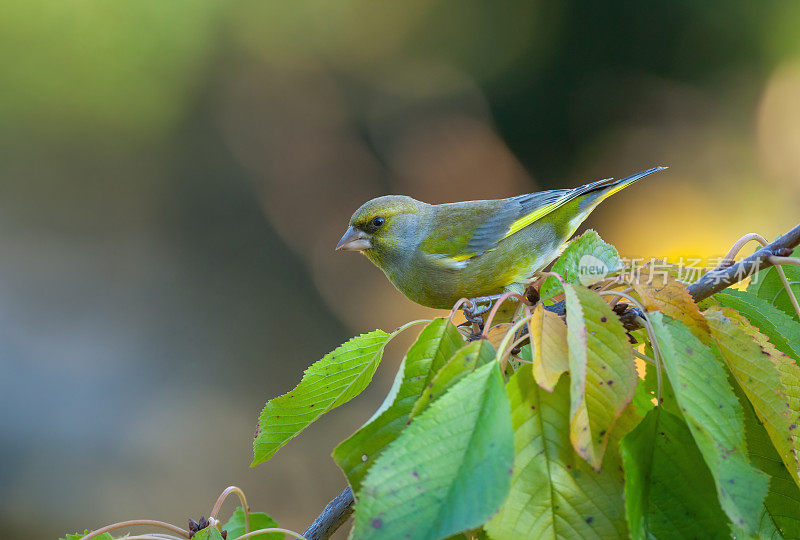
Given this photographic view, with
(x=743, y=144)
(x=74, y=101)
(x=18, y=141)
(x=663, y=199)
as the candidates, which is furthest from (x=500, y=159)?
(x=18, y=141)

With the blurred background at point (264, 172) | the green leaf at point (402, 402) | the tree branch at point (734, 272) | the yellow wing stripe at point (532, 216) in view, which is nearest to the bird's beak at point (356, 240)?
the yellow wing stripe at point (532, 216)

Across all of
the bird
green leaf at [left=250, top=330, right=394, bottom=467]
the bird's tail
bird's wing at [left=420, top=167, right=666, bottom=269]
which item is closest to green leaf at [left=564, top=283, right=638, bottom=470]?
green leaf at [left=250, top=330, right=394, bottom=467]

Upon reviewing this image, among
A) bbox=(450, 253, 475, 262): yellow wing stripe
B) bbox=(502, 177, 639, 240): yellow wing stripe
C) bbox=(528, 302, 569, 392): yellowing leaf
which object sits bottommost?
bbox=(528, 302, 569, 392): yellowing leaf

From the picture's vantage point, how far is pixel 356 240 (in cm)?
261

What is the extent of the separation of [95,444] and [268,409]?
3.77m

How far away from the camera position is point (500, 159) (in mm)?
4766

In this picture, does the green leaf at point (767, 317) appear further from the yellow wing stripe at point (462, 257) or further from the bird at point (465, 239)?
the yellow wing stripe at point (462, 257)

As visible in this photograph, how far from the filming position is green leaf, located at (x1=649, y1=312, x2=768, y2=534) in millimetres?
767

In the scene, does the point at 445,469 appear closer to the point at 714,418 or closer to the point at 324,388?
the point at 714,418

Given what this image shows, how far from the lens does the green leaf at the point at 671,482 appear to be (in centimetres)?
88

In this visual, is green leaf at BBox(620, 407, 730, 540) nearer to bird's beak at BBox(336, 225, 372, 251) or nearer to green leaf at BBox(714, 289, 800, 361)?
green leaf at BBox(714, 289, 800, 361)

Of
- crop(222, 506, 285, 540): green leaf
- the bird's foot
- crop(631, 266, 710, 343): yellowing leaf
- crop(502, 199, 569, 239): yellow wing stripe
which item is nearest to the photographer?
crop(631, 266, 710, 343): yellowing leaf

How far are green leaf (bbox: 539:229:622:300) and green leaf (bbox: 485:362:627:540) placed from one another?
0.47 m

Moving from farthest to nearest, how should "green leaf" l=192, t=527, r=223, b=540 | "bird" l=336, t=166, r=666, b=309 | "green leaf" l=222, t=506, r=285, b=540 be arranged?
"bird" l=336, t=166, r=666, b=309
"green leaf" l=222, t=506, r=285, b=540
"green leaf" l=192, t=527, r=223, b=540
